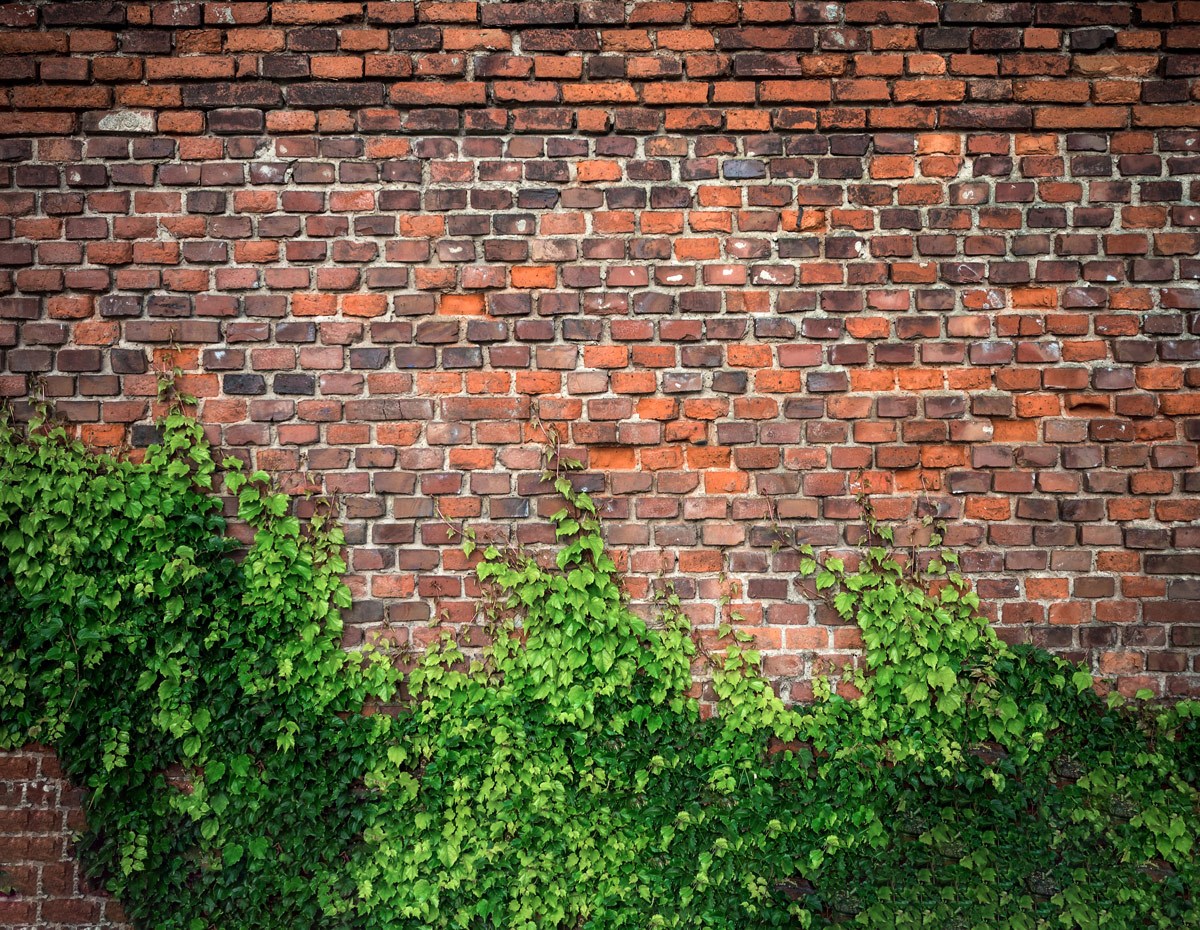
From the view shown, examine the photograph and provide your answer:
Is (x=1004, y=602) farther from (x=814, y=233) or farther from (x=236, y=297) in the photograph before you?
(x=236, y=297)

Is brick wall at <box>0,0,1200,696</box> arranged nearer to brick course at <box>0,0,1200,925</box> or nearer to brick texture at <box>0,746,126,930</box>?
brick course at <box>0,0,1200,925</box>

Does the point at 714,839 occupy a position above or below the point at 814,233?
below

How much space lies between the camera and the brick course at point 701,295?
2.84 meters

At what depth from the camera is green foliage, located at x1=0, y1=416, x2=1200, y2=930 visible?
9.14ft

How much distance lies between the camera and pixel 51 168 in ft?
9.34

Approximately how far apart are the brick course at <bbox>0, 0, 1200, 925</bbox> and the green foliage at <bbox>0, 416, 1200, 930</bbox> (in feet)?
0.52

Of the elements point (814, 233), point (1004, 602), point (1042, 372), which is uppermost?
point (814, 233)

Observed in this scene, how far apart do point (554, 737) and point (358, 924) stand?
89 cm

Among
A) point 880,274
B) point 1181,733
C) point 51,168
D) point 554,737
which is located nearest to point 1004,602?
point 1181,733

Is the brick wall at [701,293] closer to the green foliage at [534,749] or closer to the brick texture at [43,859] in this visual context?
the green foliage at [534,749]

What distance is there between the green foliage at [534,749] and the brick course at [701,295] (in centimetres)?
16

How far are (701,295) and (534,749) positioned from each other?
5.32 ft

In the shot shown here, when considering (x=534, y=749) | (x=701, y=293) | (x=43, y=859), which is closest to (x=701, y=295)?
A: (x=701, y=293)

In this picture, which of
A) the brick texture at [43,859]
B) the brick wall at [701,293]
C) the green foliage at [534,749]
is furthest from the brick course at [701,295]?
the brick texture at [43,859]
